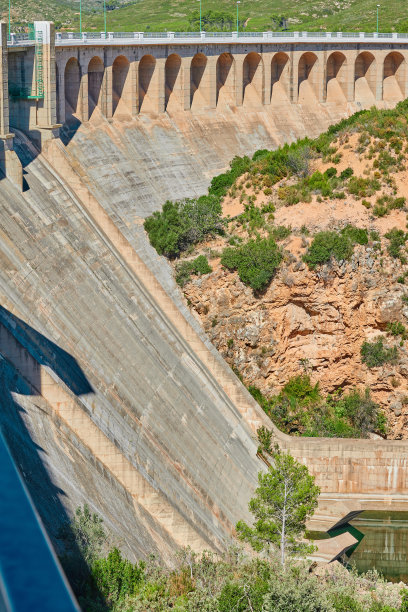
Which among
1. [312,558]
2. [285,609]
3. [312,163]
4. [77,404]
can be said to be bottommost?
[312,558]

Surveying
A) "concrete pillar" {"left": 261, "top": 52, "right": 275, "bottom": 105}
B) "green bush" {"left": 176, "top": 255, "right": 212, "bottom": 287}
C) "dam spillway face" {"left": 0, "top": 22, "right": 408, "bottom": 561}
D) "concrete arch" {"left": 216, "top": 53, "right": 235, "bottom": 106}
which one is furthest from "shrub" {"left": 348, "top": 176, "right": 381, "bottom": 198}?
"concrete pillar" {"left": 261, "top": 52, "right": 275, "bottom": 105}

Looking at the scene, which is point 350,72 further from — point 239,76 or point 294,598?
point 294,598

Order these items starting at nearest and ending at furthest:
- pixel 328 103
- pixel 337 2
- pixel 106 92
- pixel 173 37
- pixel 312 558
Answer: pixel 312 558 < pixel 106 92 < pixel 173 37 < pixel 328 103 < pixel 337 2

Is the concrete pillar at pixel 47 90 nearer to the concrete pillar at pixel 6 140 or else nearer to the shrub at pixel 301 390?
the concrete pillar at pixel 6 140

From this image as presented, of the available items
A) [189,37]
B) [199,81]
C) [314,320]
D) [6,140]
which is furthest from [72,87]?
[314,320]

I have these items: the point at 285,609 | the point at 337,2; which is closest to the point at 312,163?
the point at 285,609

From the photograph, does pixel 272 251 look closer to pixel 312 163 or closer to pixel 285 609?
pixel 312 163
